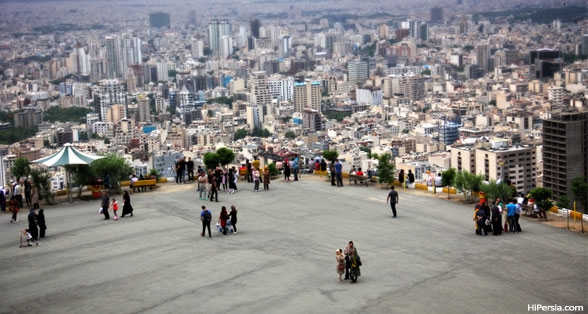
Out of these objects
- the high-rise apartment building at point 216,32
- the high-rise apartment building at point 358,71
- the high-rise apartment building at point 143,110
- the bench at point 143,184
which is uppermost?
the high-rise apartment building at point 216,32

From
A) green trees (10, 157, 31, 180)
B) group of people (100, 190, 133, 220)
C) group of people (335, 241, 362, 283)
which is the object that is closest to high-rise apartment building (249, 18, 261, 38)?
green trees (10, 157, 31, 180)

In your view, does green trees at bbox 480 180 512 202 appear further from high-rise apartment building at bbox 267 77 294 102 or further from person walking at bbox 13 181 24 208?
high-rise apartment building at bbox 267 77 294 102

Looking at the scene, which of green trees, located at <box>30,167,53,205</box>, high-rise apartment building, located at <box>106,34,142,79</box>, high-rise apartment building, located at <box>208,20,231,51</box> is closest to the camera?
green trees, located at <box>30,167,53,205</box>

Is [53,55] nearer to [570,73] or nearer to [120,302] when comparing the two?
[570,73]

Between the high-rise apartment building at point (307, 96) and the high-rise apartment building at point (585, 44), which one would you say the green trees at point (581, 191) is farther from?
the high-rise apartment building at point (585, 44)

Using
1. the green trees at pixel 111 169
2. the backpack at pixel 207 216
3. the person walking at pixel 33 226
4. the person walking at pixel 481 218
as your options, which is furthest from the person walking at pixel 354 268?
the green trees at pixel 111 169

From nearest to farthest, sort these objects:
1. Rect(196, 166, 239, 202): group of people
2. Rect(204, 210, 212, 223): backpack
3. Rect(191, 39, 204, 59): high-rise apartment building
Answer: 1. Rect(204, 210, 212, 223): backpack
2. Rect(196, 166, 239, 202): group of people
3. Rect(191, 39, 204, 59): high-rise apartment building

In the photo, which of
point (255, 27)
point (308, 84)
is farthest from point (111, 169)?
point (255, 27)
